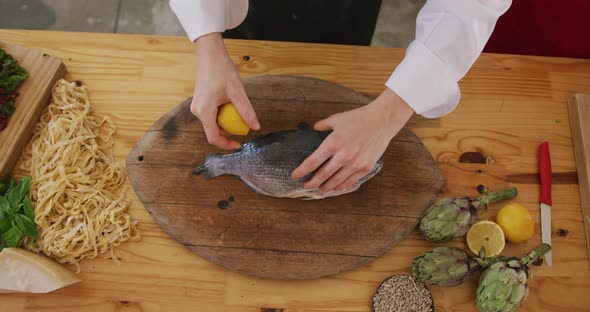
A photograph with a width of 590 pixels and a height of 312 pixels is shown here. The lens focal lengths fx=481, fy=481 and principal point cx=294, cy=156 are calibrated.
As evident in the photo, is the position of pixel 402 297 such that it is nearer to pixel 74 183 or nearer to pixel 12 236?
pixel 74 183

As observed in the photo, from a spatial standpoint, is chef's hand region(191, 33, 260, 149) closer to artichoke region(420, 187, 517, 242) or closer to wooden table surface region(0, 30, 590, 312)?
wooden table surface region(0, 30, 590, 312)

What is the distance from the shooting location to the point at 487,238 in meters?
1.63

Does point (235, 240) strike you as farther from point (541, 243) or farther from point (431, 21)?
point (541, 243)

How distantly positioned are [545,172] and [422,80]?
721 millimetres

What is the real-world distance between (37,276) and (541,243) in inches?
66.3

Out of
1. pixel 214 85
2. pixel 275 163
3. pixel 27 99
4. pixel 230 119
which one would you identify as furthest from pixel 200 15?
pixel 27 99

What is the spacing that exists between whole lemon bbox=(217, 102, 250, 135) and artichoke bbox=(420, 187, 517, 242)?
687mm

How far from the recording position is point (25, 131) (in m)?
1.72

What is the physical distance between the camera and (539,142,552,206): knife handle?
1729 millimetres

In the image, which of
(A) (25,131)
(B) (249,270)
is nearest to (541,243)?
(B) (249,270)

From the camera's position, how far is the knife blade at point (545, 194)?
1684 millimetres

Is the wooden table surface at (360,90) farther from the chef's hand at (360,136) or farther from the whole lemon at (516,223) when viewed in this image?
the chef's hand at (360,136)

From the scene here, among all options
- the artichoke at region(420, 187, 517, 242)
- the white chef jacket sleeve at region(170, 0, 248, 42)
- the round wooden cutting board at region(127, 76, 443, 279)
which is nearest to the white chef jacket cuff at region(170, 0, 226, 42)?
the white chef jacket sleeve at region(170, 0, 248, 42)

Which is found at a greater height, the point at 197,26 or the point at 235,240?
the point at 197,26
